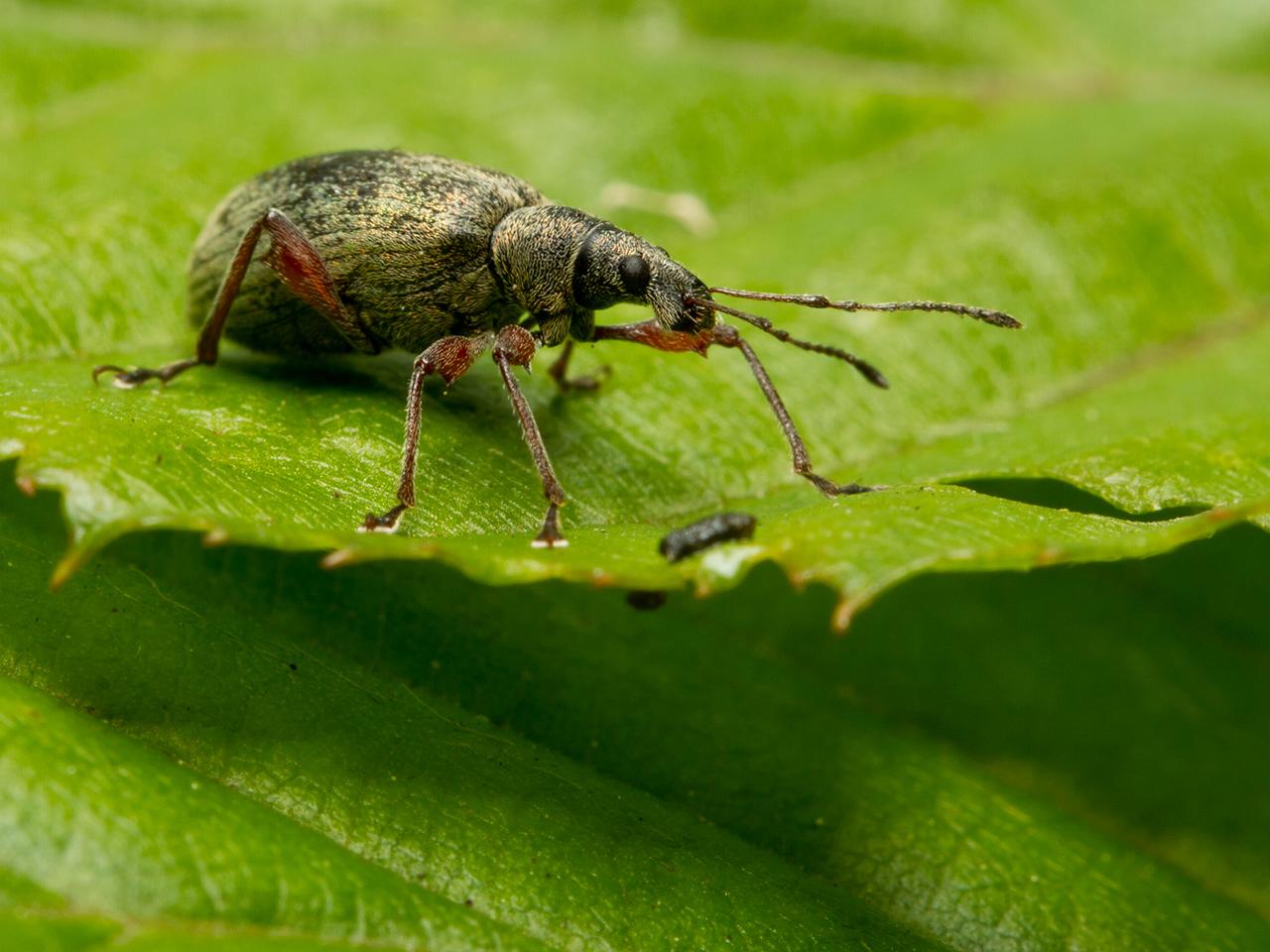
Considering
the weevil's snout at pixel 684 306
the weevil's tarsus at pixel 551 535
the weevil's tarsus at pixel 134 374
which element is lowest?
the weevil's tarsus at pixel 551 535

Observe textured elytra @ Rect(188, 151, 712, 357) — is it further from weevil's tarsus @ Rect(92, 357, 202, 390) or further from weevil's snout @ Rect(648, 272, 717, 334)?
weevil's tarsus @ Rect(92, 357, 202, 390)

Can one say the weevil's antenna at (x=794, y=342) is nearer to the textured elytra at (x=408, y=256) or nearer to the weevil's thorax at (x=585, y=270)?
the weevil's thorax at (x=585, y=270)

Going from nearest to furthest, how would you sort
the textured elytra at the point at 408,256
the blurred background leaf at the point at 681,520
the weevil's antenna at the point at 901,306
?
the blurred background leaf at the point at 681,520 < the weevil's antenna at the point at 901,306 < the textured elytra at the point at 408,256

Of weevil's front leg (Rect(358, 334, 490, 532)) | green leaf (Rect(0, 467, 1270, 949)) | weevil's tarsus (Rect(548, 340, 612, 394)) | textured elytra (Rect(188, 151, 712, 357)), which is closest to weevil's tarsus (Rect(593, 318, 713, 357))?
textured elytra (Rect(188, 151, 712, 357))

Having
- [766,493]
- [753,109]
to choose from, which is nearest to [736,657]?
[766,493]

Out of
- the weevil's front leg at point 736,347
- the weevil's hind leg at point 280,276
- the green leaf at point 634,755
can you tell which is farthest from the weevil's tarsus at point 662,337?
the weevil's hind leg at point 280,276

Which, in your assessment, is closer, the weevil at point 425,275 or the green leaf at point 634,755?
the green leaf at point 634,755
